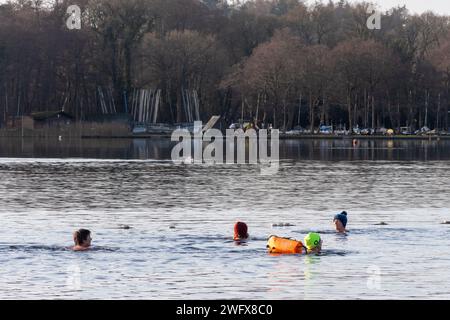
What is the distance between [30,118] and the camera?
175 meters

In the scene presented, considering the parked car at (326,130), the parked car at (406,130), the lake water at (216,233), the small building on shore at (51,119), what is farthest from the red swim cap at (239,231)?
the parked car at (406,130)

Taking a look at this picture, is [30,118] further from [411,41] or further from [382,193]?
[382,193]

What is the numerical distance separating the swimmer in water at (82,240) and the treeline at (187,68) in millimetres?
135027

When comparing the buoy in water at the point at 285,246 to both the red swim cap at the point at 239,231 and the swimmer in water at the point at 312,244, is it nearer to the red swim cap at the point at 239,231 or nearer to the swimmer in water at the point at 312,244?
the swimmer in water at the point at 312,244

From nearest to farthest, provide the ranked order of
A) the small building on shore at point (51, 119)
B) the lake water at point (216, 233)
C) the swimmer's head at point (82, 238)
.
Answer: the lake water at point (216, 233), the swimmer's head at point (82, 238), the small building on shore at point (51, 119)

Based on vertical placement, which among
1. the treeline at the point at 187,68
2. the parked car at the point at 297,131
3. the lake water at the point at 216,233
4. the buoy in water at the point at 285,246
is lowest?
the lake water at the point at 216,233

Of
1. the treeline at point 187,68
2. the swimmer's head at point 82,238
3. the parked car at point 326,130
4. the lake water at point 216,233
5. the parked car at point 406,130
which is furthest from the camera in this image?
the parked car at point 406,130

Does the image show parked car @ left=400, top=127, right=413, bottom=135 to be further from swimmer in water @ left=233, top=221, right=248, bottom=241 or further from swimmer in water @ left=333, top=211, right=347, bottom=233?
swimmer in water @ left=233, top=221, right=248, bottom=241

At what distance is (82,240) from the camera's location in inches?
1512

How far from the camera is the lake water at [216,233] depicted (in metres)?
32.1

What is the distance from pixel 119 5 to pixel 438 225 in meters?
130

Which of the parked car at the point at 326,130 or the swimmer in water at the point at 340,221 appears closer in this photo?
the swimmer in water at the point at 340,221

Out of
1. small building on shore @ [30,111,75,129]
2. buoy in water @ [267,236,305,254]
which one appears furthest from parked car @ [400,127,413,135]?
buoy in water @ [267,236,305,254]

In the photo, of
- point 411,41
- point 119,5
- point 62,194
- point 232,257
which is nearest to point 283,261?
point 232,257
